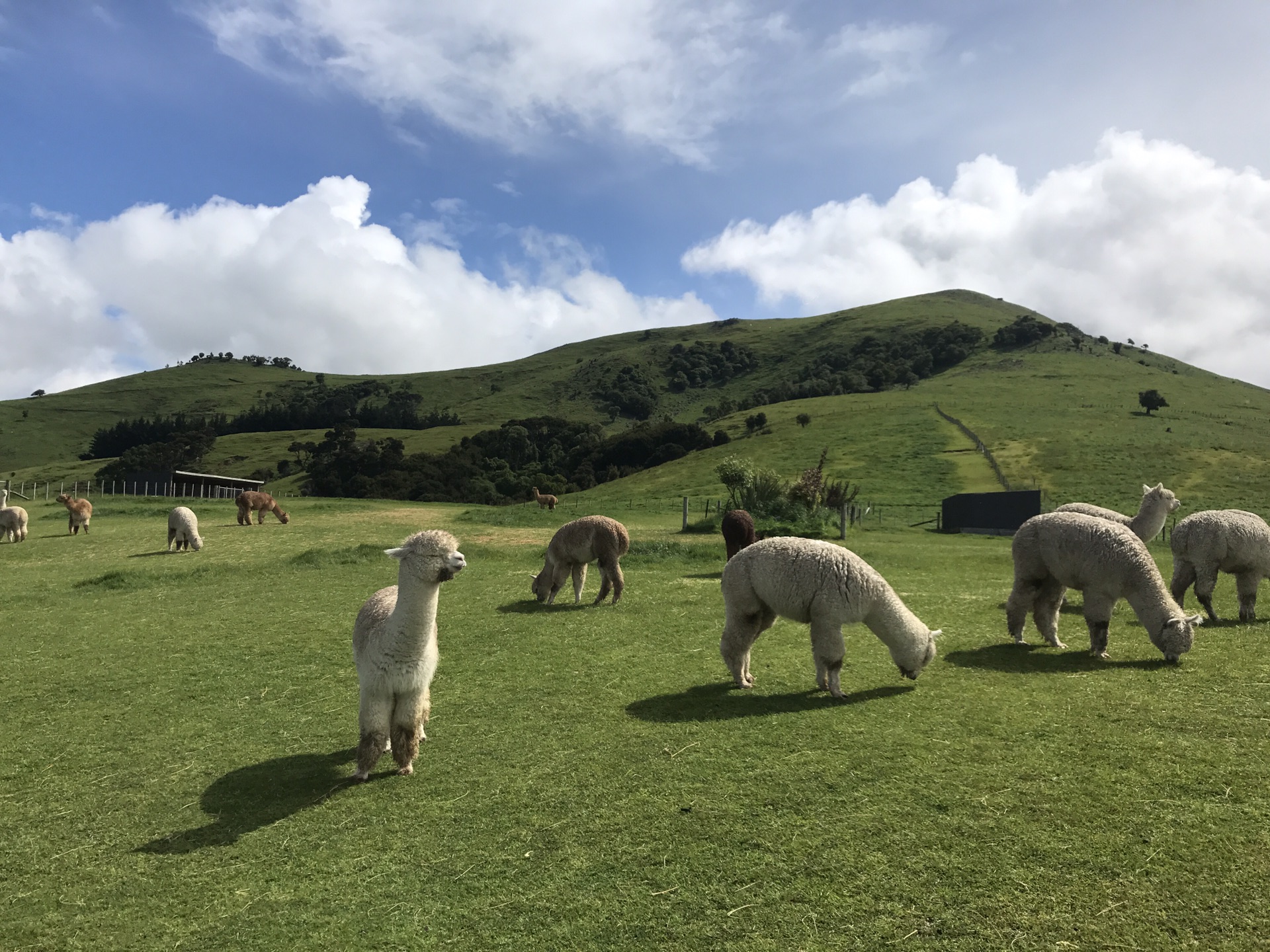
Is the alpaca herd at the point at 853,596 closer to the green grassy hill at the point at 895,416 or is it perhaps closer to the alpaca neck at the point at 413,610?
the alpaca neck at the point at 413,610

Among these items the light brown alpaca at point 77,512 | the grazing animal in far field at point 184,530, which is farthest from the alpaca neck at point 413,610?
the light brown alpaca at point 77,512

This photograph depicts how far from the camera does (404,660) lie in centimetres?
612

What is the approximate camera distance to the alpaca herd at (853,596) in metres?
6.12

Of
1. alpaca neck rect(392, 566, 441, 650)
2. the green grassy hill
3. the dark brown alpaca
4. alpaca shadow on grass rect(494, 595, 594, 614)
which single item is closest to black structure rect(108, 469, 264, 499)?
the green grassy hill

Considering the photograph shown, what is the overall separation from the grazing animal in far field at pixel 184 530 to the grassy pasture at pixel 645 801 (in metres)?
12.2

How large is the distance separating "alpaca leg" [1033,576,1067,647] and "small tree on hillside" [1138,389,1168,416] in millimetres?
77238

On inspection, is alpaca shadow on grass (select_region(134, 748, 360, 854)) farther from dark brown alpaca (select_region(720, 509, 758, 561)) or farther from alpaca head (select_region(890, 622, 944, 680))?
dark brown alpaca (select_region(720, 509, 758, 561))

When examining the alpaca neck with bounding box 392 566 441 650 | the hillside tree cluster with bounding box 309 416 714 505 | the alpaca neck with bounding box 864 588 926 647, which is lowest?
the alpaca neck with bounding box 864 588 926 647

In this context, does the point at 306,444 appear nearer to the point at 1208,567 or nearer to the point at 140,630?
the point at 140,630

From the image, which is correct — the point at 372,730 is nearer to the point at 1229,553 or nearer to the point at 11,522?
the point at 1229,553

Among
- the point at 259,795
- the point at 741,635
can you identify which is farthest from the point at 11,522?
the point at 741,635

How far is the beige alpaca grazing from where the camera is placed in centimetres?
1373

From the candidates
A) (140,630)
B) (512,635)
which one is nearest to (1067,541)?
(512,635)

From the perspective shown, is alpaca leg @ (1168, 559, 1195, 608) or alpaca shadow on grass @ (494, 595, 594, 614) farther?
alpaca shadow on grass @ (494, 595, 594, 614)
